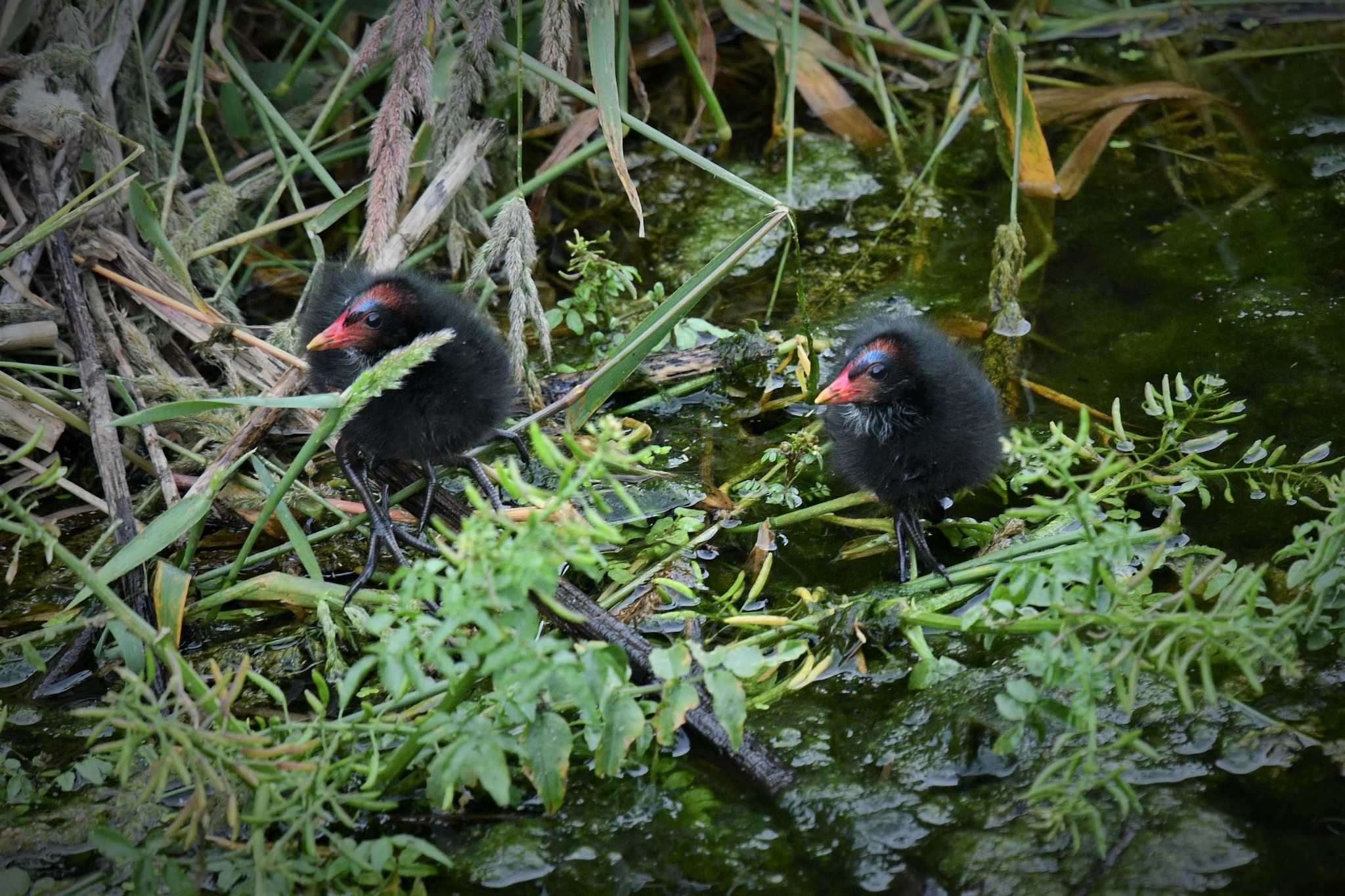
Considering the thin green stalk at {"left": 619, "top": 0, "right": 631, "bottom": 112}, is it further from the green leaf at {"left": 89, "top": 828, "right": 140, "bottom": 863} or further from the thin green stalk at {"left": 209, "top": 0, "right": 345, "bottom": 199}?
the green leaf at {"left": 89, "top": 828, "right": 140, "bottom": 863}

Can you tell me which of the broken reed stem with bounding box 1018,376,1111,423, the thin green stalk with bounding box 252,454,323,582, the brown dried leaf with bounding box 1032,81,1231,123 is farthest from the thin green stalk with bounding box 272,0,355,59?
the brown dried leaf with bounding box 1032,81,1231,123

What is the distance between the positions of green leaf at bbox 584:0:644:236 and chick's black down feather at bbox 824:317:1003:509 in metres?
0.86

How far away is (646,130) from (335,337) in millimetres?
1101

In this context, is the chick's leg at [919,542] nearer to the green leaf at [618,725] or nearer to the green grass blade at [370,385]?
the green leaf at [618,725]

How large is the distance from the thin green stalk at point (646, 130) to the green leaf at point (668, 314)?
0.10m

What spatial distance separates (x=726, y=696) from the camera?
219 centimetres

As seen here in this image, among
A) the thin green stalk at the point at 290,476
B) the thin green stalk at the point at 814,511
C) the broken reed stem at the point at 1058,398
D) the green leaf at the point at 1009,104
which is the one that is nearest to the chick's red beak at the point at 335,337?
the thin green stalk at the point at 290,476

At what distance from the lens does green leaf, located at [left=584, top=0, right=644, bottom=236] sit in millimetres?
3314

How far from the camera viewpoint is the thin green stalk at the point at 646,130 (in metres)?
3.21

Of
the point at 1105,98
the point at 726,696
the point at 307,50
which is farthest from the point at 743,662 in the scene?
the point at 1105,98

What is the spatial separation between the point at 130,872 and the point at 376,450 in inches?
45.9

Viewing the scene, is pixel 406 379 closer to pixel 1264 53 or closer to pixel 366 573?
pixel 366 573

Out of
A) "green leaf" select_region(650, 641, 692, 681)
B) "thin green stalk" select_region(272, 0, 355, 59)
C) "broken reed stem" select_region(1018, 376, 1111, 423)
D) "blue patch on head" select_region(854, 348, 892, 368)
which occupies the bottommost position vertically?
"broken reed stem" select_region(1018, 376, 1111, 423)

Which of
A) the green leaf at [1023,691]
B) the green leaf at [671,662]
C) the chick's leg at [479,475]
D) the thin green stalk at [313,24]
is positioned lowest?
the chick's leg at [479,475]
